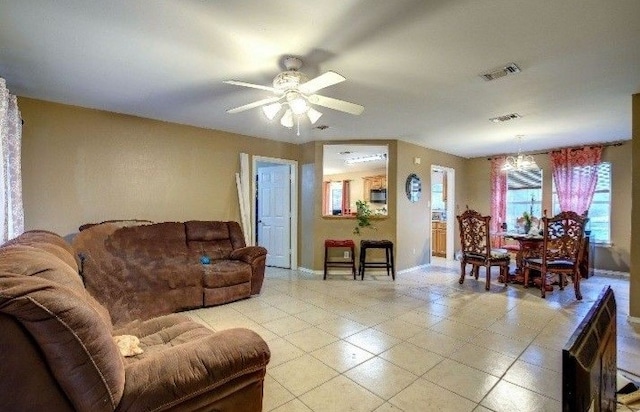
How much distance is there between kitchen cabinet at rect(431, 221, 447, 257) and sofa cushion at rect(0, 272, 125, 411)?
7057 millimetres

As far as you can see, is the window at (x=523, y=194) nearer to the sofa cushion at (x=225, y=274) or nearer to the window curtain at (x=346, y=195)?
the window curtain at (x=346, y=195)

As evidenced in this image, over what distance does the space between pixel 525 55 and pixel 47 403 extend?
10.8 feet

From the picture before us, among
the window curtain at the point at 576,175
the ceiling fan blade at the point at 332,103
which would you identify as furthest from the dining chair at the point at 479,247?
the ceiling fan blade at the point at 332,103

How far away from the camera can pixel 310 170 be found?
544 centimetres

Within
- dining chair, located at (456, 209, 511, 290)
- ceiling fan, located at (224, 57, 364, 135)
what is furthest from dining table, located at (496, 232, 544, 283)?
ceiling fan, located at (224, 57, 364, 135)

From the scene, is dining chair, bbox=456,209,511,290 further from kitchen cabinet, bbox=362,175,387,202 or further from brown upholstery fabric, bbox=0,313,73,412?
brown upholstery fabric, bbox=0,313,73,412

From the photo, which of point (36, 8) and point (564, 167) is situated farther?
point (564, 167)

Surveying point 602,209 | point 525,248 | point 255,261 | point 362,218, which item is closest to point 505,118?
point 525,248

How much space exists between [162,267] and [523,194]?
680cm

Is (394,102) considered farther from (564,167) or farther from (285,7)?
(564,167)

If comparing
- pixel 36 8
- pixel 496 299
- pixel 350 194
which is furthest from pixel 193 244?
pixel 350 194

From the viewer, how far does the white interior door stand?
568 cm

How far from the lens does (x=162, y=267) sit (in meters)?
3.40

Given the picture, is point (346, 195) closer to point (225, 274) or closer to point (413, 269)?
point (413, 269)
